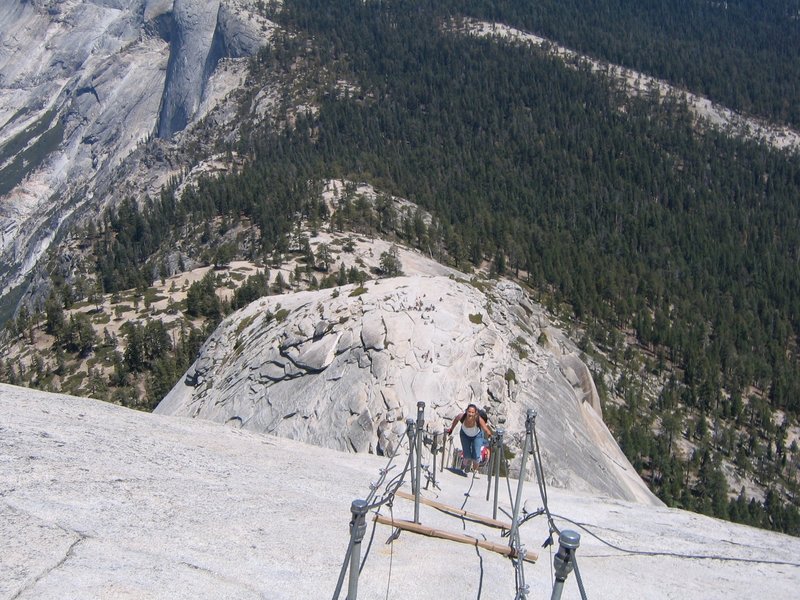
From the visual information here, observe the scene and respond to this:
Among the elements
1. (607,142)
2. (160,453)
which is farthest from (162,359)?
(607,142)

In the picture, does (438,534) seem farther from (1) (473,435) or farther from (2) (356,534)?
(1) (473,435)

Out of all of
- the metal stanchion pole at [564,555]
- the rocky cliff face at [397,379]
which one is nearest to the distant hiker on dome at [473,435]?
the rocky cliff face at [397,379]

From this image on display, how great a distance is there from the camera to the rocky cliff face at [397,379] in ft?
73.8

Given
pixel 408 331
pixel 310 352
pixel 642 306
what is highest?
pixel 642 306

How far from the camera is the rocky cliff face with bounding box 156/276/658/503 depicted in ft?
73.8

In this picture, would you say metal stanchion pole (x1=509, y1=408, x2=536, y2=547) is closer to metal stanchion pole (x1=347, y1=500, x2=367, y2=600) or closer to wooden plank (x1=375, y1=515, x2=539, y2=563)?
wooden plank (x1=375, y1=515, x2=539, y2=563)

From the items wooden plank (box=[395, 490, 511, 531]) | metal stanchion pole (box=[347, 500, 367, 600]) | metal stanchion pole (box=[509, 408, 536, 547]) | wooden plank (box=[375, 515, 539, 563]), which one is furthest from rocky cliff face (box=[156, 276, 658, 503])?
metal stanchion pole (box=[347, 500, 367, 600])

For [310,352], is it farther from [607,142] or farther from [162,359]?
[607,142]

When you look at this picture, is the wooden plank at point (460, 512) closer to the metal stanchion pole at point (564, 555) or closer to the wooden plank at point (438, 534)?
the wooden plank at point (438, 534)

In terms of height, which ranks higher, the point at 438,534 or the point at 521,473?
the point at 521,473

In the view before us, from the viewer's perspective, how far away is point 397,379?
2358cm

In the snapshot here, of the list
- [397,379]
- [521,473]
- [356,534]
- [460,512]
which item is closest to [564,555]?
[356,534]

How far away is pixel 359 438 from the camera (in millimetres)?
21625

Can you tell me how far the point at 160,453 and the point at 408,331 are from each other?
47.0 feet
